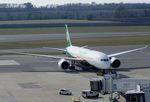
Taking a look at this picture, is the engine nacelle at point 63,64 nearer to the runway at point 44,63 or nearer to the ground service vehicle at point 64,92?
the runway at point 44,63

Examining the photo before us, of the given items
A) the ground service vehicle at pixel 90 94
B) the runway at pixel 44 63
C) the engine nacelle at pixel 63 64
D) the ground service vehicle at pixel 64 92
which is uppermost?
the ground service vehicle at pixel 90 94

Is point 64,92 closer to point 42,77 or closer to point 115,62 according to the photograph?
point 42,77

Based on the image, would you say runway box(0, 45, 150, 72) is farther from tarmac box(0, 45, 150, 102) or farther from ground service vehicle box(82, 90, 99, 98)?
ground service vehicle box(82, 90, 99, 98)

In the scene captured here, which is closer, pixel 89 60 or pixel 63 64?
pixel 89 60

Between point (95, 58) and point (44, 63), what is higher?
point (95, 58)

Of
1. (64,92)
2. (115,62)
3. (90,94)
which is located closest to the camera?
(90,94)

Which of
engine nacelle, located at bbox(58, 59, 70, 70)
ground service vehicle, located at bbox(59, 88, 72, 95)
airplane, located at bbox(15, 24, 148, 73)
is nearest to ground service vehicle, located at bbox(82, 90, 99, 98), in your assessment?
ground service vehicle, located at bbox(59, 88, 72, 95)

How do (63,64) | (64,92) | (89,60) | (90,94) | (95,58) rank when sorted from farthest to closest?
(63,64)
(89,60)
(95,58)
(64,92)
(90,94)

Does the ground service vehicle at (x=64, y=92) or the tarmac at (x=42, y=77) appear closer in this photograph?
the tarmac at (x=42, y=77)

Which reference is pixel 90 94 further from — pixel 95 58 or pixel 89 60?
pixel 89 60

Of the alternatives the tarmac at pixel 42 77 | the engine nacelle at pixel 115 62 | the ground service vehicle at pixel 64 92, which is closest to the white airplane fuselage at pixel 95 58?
the tarmac at pixel 42 77

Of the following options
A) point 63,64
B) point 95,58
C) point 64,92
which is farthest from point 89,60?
point 64,92

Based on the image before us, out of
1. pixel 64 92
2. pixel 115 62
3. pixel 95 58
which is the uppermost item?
pixel 95 58

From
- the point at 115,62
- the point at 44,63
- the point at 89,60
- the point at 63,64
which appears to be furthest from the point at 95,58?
the point at 44,63
